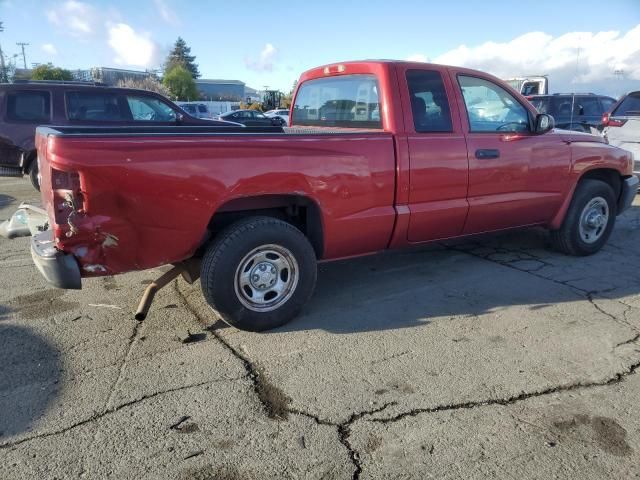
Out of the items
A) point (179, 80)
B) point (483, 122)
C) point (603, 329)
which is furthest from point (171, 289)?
→ point (179, 80)

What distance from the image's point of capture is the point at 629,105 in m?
9.50

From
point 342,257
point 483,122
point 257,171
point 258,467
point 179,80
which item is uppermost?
point 179,80

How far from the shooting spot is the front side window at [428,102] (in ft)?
13.8

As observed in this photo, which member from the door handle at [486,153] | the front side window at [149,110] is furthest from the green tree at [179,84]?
the door handle at [486,153]

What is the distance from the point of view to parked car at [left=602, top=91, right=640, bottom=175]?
8.99 m

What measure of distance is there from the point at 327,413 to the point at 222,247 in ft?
4.31

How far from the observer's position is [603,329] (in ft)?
12.4

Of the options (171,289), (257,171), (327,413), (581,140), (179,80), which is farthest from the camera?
(179,80)

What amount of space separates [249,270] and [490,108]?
111 inches

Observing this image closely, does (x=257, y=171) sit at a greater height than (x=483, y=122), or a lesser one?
lesser

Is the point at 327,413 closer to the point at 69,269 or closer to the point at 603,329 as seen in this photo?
the point at 69,269

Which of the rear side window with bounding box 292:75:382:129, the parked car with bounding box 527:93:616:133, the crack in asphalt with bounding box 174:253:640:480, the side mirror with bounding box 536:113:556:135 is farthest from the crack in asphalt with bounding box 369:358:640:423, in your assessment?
the parked car with bounding box 527:93:616:133

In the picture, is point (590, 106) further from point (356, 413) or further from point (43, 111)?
point (356, 413)

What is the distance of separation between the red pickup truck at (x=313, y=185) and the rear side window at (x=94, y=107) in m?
5.03
